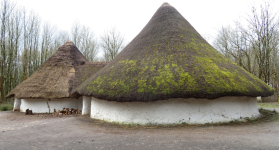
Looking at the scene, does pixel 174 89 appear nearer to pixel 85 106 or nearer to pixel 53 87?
pixel 85 106

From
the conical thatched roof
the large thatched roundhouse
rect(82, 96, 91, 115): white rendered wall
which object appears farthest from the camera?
the large thatched roundhouse

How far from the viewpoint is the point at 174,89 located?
656cm

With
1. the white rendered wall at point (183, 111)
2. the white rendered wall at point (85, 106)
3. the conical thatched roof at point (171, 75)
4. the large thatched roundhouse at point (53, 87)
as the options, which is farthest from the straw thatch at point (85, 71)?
the white rendered wall at point (183, 111)

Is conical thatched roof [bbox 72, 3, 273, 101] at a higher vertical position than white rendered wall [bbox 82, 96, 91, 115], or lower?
higher

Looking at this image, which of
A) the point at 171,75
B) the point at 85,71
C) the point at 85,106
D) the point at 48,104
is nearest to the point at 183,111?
the point at 171,75

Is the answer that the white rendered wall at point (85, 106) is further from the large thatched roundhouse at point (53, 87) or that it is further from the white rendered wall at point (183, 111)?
the white rendered wall at point (183, 111)

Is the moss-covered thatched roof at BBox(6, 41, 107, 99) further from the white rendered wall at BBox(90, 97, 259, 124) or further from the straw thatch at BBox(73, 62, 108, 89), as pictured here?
the white rendered wall at BBox(90, 97, 259, 124)

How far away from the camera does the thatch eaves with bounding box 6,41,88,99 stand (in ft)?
40.4

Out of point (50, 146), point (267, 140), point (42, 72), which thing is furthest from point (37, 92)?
point (267, 140)

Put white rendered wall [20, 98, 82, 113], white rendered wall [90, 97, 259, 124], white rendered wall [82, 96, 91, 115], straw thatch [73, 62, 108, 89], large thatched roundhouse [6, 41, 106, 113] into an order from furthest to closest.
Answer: straw thatch [73, 62, 108, 89]
white rendered wall [20, 98, 82, 113]
large thatched roundhouse [6, 41, 106, 113]
white rendered wall [82, 96, 91, 115]
white rendered wall [90, 97, 259, 124]

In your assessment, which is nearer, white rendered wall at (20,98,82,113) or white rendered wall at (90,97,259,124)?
white rendered wall at (90,97,259,124)

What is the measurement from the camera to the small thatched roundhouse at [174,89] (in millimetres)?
6734

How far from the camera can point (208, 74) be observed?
7.25 m

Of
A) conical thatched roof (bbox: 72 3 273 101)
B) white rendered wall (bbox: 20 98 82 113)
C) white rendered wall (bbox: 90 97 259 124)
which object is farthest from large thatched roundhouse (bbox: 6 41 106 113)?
white rendered wall (bbox: 90 97 259 124)
